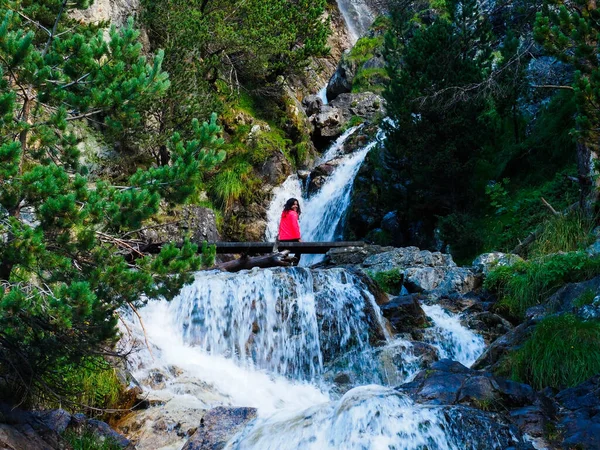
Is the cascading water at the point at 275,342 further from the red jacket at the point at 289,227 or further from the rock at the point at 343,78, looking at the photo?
the rock at the point at 343,78

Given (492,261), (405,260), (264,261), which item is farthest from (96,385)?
(492,261)

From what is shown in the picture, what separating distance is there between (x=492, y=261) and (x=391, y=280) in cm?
194

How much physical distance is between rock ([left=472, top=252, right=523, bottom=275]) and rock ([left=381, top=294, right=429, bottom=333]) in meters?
2.18

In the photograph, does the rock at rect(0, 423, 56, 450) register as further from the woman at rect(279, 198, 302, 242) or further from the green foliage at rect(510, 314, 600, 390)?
the woman at rect(279, 198, 302, 242)

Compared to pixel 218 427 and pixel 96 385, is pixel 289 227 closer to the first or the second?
pixel 96 385

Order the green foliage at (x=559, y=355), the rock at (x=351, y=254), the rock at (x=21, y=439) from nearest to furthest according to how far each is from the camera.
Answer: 1. the rock at (x=21, y=439)
2. the green foliage at (x=559, y=355)
3. the rock at (x=351, y=254)

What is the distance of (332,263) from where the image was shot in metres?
12.9

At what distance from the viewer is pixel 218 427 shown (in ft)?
18.0

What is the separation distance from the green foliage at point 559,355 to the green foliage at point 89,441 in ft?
13.6

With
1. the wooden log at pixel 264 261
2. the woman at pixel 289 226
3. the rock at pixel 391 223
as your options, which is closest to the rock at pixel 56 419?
the wooden log at pixel 264 261

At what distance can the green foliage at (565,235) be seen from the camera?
10.1 metres

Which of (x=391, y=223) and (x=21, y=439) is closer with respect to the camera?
(x=21, y=439)

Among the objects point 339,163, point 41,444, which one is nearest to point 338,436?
point 41,444

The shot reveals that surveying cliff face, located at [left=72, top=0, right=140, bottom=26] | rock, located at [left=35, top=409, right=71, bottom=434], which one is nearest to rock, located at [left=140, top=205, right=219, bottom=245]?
cliff face, located at [left=72, top=0, right=140, bottom=26]
